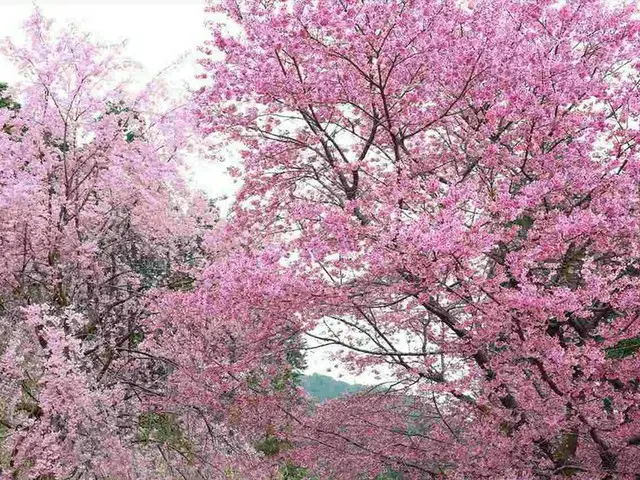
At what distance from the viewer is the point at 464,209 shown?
5.81 meters

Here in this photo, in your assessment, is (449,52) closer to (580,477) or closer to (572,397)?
(572,397)

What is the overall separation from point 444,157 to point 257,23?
2591mm

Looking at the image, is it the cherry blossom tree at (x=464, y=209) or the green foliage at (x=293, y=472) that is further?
the green foliage at (x=293, y=472)

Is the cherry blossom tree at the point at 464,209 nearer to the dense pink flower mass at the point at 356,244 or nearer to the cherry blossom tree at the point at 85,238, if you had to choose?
the dense pink flower mass at the point at 356,244

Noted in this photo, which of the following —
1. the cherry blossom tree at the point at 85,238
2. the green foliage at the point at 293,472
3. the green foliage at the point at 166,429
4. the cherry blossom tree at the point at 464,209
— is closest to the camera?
the cherry blossom tree at the point at 464,209

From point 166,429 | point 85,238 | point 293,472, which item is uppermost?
point 85,238

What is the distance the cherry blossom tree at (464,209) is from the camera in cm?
552

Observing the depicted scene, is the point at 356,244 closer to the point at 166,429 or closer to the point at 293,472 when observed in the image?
the point at 166,429

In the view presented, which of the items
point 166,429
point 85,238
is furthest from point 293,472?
point 85,238

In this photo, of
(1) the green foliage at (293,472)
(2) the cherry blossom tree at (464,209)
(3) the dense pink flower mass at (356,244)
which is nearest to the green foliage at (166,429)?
(3) the dense pink flower mass at (356,244)

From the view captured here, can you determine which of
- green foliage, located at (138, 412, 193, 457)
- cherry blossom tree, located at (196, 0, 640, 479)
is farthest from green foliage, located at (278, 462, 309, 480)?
cherry blossom tree, located at (196, 0, 640, 479)

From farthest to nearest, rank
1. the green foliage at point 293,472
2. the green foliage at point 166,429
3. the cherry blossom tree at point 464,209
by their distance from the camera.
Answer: the green foliage at point 293,472, the green foliage at point 166,429, the cherry blossom tree at point 464,209

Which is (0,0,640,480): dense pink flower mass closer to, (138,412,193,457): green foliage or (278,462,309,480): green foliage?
(138,412,193,457): green foliage

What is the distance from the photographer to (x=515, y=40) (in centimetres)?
659
